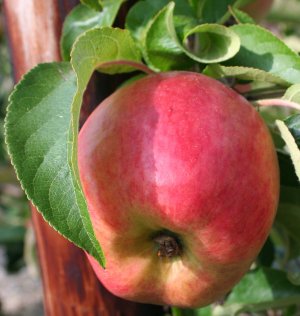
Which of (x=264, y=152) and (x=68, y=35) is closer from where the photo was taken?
(x=264, y=152)

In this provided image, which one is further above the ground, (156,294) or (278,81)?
(278,81)

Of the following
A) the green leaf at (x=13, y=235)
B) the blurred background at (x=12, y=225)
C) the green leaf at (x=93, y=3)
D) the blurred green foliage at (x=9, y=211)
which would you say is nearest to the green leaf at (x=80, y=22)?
the green leaf at (x=93, y=3)

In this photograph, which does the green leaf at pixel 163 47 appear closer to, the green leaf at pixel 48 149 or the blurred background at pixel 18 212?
the green leaf at pixel 48 149

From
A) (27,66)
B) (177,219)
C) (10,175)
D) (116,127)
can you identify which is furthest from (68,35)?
(10,175)

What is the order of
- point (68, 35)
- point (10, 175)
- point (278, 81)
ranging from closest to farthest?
point (278, 81), point (68, 35), point (10, 175)

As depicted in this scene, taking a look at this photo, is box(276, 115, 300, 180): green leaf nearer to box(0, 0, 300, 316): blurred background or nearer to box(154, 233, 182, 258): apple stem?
box(154, 233, 182, 258): apple stem

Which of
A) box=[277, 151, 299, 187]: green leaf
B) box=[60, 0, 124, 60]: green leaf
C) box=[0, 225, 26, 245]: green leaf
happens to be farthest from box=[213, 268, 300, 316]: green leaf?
box=[0, 225, 26, 245]: green leaf

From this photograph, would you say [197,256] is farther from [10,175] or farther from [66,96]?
[10,175]
